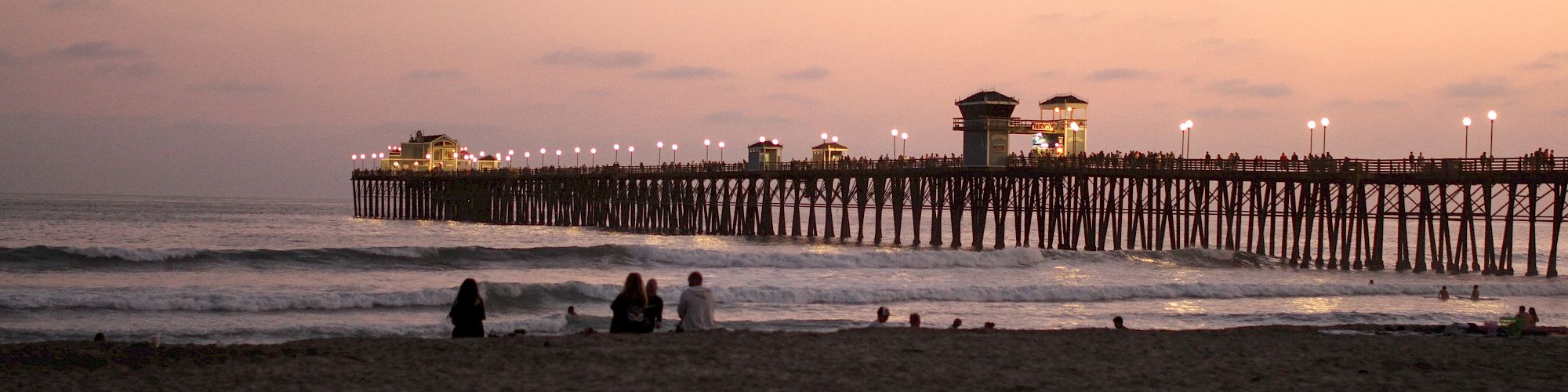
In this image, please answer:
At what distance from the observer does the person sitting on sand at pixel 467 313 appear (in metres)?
13.1

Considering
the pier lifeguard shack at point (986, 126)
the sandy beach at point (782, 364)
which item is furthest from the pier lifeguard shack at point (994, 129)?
the sandy beach at point (782, 364)

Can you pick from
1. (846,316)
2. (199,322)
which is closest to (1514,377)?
(846,316)

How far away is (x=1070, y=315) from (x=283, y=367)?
1469cm

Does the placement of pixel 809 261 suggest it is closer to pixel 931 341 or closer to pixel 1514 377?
pixel 931 341

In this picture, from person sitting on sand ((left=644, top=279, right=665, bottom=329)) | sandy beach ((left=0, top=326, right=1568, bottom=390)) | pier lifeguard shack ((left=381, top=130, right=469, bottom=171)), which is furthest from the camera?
pier lifeguard shack ((left=381, top=130, right=469, bottom=171))

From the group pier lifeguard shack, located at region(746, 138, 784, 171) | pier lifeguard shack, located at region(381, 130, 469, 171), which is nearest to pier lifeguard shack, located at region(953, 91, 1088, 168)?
pier lifeguard shack, located at region(746, 138, 784, 171)

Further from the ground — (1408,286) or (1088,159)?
(1088,159)

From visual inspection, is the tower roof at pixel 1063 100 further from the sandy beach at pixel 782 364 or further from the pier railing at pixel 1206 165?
the sandy beach at pixel 782 364

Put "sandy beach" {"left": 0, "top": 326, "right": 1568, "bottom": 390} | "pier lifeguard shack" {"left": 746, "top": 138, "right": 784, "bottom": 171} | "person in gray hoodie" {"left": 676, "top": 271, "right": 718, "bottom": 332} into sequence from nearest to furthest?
"sandy beach" {"left": 0, "top": 326, "right": 1568, "bottom": 390}, "person in gray hoodie" {"left": 676, "top": 271, "right": 718, "bottom": 332}, "pier lifeguard shack" {"left": 746, "top": 138, "right": 784, "bottom": 171}

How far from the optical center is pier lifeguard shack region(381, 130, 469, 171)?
9719 centimetres

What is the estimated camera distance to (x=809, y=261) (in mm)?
35844

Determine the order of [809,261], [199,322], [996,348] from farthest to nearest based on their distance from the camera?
[809,261], [199,322], [996,348]

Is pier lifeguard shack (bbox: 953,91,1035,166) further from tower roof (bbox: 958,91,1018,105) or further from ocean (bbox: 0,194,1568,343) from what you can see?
ocean (bbox: 0,194,1568,343)

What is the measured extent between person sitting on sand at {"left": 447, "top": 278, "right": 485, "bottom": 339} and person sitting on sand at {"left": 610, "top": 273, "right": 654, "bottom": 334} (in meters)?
1.24
